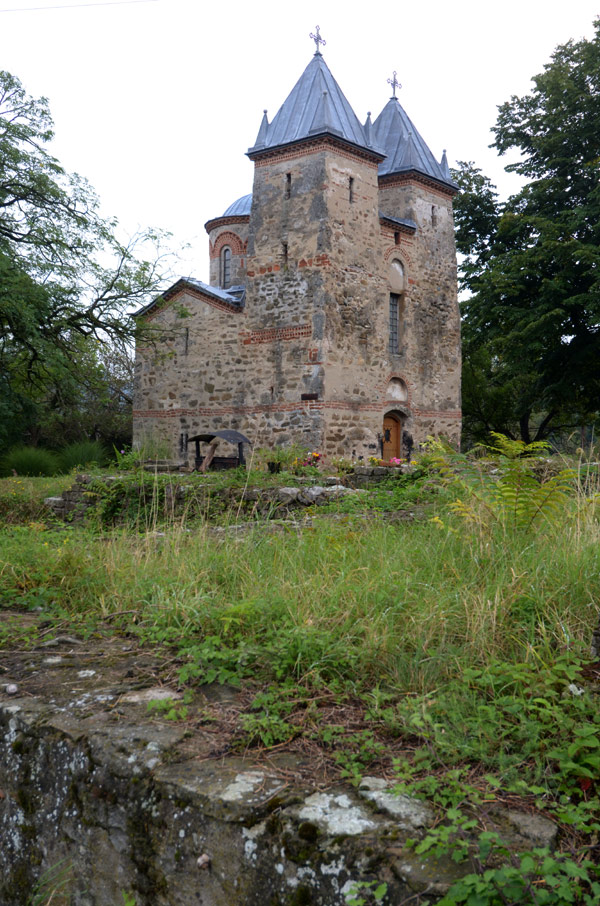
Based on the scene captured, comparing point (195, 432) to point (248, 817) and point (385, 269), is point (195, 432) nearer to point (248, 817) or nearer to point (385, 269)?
point (385, 269)

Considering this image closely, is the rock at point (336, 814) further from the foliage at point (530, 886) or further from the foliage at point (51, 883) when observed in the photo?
the foliage at point (51, 883)

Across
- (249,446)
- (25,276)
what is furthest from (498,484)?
(249,446)

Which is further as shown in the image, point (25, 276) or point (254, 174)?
point (254, 174)

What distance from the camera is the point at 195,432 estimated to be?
22.1 meters

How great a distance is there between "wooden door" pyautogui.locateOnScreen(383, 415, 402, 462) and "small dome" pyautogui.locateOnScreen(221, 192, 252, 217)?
9.74 metres

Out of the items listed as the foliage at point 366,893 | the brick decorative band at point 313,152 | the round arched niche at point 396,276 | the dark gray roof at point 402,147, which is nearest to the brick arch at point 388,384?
the round arched niche at point 396,276

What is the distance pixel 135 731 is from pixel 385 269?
796 inches

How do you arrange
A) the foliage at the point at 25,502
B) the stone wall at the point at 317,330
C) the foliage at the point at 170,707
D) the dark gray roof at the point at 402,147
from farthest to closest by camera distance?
1. the dark gray roof at the point at 402,147
2. the stone wall at the point at 317,330
3. the foliage at the point at 25,502
4. the foliage at the point at 170,707

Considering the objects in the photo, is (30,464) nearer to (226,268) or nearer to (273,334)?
(273,334)

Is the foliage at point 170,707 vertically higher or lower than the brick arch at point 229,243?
lower

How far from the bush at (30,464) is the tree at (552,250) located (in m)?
14.3

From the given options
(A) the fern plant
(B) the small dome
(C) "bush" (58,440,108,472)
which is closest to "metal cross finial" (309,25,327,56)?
(B) the small dome

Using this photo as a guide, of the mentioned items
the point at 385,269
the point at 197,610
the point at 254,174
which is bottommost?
the point at 197,610

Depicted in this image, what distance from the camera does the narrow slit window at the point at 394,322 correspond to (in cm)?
2198
